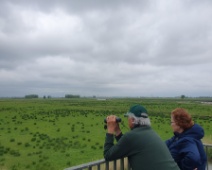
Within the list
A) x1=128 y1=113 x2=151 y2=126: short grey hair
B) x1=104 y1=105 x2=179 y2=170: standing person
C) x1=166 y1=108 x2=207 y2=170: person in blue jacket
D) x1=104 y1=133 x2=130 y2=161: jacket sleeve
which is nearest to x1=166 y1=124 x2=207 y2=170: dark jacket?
x1=166 y1=108 x2=207 y2=170: person in blue jacket

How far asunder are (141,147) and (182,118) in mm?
887

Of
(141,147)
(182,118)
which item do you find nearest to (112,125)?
(141,147)

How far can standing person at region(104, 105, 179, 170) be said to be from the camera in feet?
10.1

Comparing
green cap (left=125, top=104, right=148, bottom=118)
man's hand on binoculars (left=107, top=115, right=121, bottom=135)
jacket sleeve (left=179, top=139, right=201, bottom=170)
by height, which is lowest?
jacket sleeve (left=179, top=139, right=201, bottom=170)

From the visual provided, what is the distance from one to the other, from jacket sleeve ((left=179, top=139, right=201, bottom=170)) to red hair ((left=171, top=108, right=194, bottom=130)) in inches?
8.2

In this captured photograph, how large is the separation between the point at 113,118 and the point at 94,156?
45.3ft

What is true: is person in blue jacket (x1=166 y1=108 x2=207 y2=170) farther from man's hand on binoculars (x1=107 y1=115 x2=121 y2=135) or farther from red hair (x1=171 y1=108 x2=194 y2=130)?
man's hand on binoculars (x1=107 y1=115 x2=121 y2=135)

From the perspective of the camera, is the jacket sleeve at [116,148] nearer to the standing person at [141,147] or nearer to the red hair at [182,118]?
the standing person at [141,147]

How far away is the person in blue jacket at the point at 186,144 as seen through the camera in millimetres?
3557

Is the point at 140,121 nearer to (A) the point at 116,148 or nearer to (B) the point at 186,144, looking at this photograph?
(A) the point at 116,148

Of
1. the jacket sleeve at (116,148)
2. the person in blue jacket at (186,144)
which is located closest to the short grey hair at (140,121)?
the jacket sleeve at (116,148)

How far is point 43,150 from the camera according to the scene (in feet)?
59.5

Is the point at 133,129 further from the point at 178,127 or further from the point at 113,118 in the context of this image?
the point at 178,127

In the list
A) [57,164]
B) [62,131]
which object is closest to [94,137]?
[62,131]
